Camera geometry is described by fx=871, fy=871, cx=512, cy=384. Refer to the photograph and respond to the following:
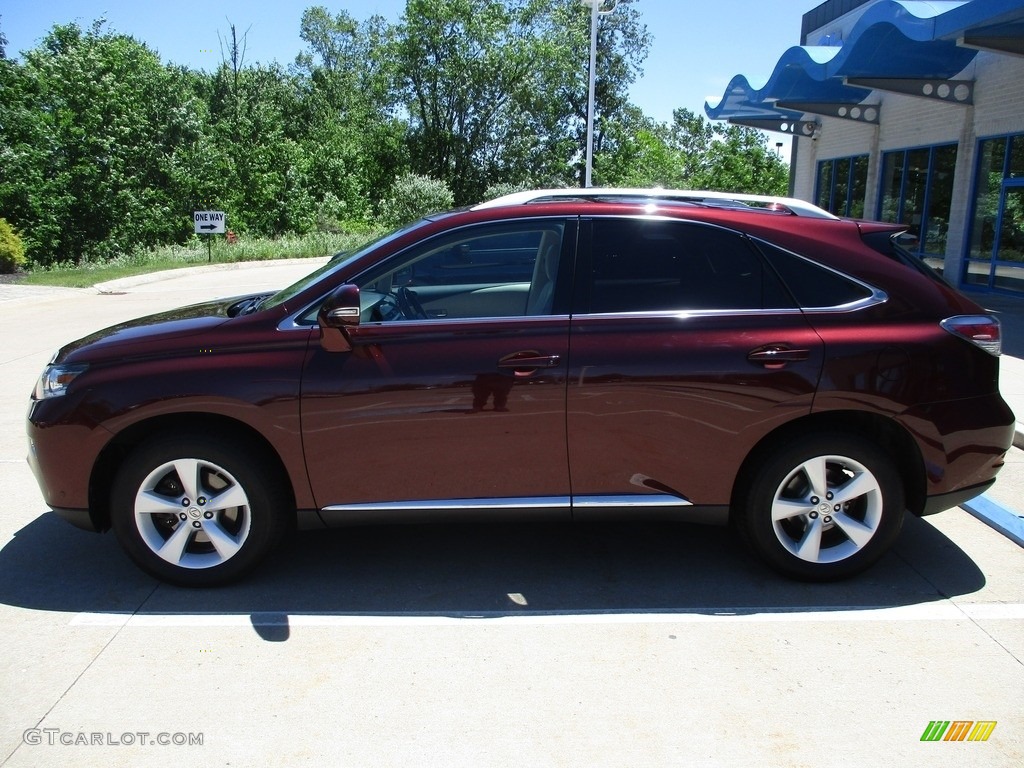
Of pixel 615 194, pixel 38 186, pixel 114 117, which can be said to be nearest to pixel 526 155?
pixel 114 117

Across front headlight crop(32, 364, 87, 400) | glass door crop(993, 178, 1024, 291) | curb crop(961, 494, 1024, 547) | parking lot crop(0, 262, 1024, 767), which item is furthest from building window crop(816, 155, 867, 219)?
front headlight crop(32, 364, 87, 400)

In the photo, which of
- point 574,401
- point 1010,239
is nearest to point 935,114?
point 1010,239

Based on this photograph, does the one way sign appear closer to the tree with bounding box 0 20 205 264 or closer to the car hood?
the tree with bounding box 0 20 205 264

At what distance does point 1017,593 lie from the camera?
411 centimetres

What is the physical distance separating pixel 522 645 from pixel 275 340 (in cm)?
173

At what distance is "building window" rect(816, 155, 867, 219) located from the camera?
21.7 m

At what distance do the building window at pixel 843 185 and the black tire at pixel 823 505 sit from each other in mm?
18745

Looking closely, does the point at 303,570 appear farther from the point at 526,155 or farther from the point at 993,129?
the point at 526,155

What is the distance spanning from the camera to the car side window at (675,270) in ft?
13.2

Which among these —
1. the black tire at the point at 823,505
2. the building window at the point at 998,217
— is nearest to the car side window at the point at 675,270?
the black tire at the point at 823,505

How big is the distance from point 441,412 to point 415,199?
32.4 m

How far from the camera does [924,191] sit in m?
18.3

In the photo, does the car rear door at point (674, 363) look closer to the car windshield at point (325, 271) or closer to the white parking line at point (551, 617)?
the white parking line at point (551, 617)

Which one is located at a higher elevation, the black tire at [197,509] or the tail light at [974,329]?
the tail light at [974,329]
